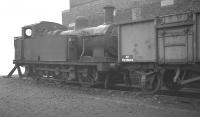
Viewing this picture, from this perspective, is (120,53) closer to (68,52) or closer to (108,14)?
(108,14)

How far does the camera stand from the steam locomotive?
8305 millimetres

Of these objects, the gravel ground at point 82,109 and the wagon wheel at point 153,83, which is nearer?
the gravel ground at point 82,109

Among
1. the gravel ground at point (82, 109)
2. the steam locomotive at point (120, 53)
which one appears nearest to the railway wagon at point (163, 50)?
the steam locomotive at point (120, 53)

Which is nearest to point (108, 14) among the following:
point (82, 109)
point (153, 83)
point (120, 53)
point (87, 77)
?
point (120, 53)

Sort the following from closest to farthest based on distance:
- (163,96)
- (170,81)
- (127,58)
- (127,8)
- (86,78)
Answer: (163,96), (170,81), (127,58), (86,78), (127,8)

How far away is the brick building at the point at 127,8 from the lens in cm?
1664

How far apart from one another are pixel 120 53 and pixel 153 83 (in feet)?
5.57

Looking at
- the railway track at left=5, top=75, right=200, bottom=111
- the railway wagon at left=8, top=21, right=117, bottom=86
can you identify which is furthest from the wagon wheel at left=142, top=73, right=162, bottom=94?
the railway wagon at left=8, top=21, right=117, bottom=86

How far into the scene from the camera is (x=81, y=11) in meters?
25.5

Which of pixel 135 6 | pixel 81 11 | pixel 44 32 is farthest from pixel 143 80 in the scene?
pixel 81 11

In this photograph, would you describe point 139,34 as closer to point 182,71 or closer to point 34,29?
point 182,71

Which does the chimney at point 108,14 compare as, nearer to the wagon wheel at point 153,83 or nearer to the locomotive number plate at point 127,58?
the locomotive number plate at point 127,58

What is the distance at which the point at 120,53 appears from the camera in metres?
10.3

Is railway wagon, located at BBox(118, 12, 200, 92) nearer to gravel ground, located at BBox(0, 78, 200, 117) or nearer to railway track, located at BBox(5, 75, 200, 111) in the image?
railway track, located at BBox(5, 75, 200, 111)
